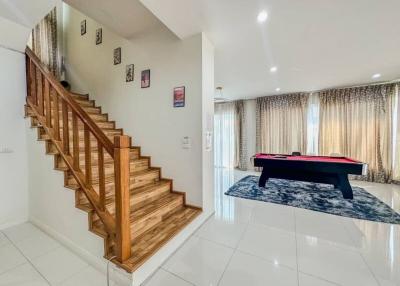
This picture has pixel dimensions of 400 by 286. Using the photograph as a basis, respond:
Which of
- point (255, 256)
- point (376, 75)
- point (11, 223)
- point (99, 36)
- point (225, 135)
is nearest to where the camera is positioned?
point (255, 256)

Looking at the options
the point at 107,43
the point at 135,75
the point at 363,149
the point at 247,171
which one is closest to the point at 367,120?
the point at 363,149

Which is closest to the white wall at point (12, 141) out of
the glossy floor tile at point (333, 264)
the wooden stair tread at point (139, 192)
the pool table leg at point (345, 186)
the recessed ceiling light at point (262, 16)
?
the wooden stair tread at point (139, 192)

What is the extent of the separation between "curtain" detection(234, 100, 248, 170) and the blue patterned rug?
2.06 meters

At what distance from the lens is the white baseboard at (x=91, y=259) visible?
154 cm

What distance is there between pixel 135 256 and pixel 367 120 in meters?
6.38

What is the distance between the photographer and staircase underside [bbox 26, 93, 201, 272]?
1754 millimetres

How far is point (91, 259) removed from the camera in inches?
70.5

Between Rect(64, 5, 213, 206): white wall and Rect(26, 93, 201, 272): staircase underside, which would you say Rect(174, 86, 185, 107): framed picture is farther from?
Rect(26, 93, 201, 272): staircase underside

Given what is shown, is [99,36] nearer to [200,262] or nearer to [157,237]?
[157,237]

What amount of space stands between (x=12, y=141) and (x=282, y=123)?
256 inches

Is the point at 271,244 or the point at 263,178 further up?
the point at 263,178

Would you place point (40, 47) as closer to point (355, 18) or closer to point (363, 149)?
point (355, 18)

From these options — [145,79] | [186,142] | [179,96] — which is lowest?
[186,142]

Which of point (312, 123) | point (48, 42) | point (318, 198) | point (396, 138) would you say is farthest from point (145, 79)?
point (396, 138)
